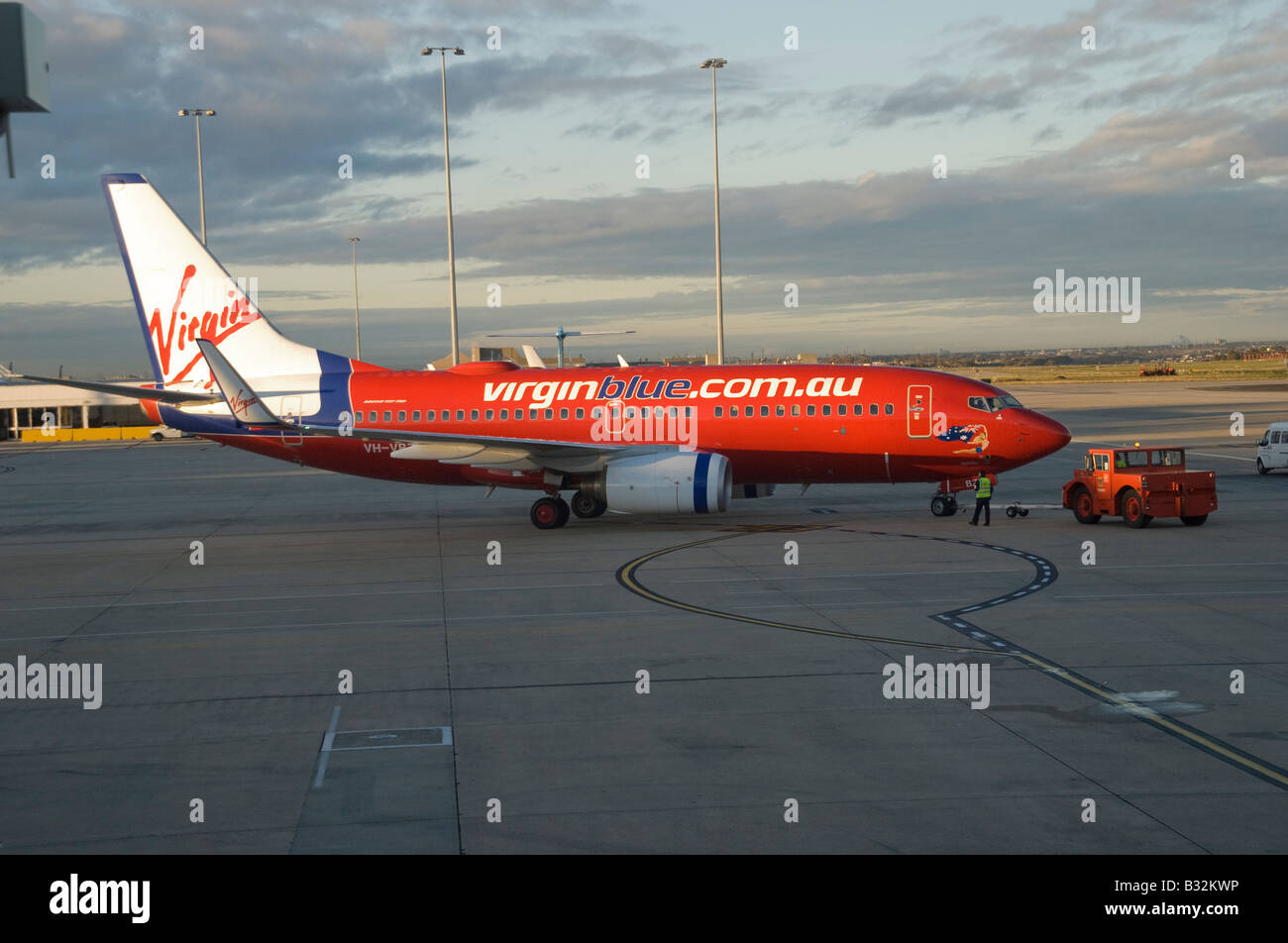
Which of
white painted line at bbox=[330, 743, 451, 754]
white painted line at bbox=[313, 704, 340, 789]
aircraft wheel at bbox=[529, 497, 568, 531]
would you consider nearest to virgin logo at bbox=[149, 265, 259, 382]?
aircraft wheel at bbox=[529, 497, 568, 531]

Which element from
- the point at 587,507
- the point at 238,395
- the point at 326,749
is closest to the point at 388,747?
the point at 326,749

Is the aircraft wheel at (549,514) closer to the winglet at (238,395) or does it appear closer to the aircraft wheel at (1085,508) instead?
the winglet at (238,395)

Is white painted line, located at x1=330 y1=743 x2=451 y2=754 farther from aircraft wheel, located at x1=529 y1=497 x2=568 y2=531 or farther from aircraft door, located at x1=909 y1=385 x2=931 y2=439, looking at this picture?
aircraft door, located at x1=909 y1=385 x2=931 y2=439

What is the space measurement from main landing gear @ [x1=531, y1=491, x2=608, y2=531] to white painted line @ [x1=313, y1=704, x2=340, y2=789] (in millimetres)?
18955

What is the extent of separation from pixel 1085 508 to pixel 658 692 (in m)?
21.2

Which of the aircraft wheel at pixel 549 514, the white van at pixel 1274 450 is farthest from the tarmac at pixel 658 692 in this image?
the white van at pixel 1274 450

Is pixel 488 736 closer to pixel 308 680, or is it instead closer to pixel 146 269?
pixel 308 680

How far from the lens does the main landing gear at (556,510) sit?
35.2 metres

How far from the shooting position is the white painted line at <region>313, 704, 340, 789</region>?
1317 cm

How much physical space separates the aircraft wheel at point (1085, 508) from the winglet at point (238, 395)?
A: 2297 cm

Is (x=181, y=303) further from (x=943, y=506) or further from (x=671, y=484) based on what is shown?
(x=943, y=506)

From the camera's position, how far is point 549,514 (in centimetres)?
3516

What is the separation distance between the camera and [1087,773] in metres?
12.9
